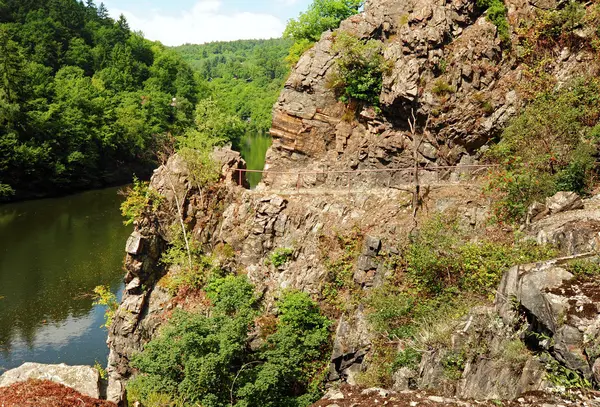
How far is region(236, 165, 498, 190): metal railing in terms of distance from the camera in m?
17.8

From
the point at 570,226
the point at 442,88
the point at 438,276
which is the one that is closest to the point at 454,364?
the point at 438,276

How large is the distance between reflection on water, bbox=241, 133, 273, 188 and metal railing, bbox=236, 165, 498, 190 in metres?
26.6

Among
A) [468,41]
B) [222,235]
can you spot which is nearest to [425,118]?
[468,41]

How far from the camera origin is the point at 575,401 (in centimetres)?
656

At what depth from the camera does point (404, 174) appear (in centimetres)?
1997

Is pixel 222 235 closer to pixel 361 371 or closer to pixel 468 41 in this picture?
pixel 361 371

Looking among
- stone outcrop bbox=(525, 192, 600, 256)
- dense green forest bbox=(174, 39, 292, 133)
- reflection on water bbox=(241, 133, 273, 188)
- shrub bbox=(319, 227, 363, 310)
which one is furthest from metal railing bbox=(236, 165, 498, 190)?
dense green forest bbox=(174, 39, 292, 133)

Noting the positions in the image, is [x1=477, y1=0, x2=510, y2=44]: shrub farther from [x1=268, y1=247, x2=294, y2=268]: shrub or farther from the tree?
[x1=268, y1=247, x2=294, y2=268]: shrub

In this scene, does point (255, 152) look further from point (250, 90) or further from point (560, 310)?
point (560, 310)

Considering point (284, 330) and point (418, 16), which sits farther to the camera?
point (418, 16)

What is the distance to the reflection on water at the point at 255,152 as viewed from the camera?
53.6m

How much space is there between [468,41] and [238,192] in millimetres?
11430

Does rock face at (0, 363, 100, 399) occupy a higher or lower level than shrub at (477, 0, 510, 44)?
lower

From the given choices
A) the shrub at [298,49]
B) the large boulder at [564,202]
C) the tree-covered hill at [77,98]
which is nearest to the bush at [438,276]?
the large boulder at [564,202]
